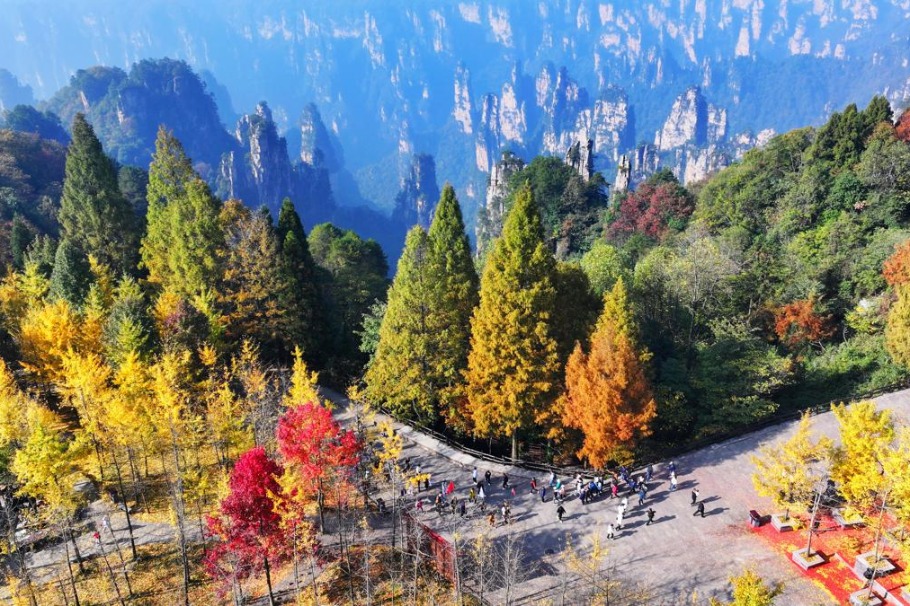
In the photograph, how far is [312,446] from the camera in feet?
70.0

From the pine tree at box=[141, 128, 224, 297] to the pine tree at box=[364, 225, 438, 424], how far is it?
41.1 feet

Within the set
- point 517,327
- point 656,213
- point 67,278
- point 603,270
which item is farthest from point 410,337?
point 656,213

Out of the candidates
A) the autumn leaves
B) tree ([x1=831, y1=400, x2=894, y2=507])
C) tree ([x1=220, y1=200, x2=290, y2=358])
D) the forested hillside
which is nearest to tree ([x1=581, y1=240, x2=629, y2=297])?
the forested hillside

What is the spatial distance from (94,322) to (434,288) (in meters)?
19.0

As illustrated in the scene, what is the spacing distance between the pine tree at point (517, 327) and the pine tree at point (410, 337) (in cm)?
273

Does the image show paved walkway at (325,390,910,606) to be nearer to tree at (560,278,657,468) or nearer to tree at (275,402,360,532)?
tree at (560,278,657,468)

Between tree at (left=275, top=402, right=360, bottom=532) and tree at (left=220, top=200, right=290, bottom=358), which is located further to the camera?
tree at (left=220, top=200, right=290, bottom=358)

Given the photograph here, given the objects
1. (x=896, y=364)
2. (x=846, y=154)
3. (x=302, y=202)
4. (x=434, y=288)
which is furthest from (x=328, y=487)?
(x=302, y=202)

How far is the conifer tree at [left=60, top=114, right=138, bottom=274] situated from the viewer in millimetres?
43250

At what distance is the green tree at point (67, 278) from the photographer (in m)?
36.1

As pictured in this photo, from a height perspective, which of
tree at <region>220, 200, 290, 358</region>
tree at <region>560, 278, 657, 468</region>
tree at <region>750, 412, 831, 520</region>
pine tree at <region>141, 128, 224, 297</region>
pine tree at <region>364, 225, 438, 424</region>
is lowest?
tree at <region>750, 412, 831, 520</region>

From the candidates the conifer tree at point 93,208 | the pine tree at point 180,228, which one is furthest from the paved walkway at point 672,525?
the conifer tree at point 93,208

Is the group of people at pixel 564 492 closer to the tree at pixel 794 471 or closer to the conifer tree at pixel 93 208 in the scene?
the tree at pixel 794 471

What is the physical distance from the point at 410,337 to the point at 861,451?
1885cm
